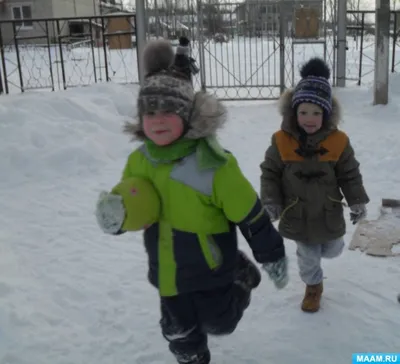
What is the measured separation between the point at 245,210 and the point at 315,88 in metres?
0.89

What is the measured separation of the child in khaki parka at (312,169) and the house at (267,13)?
23.1 ft

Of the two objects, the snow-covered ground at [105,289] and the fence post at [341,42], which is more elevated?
the fence post at [341,42]

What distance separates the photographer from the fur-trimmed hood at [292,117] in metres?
2.53

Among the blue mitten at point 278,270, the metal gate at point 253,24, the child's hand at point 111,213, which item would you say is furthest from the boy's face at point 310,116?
the metal gate at point 253,24

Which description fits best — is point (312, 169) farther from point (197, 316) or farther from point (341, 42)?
point (341, 42)

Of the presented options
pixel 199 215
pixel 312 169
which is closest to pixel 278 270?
pixel 199 215

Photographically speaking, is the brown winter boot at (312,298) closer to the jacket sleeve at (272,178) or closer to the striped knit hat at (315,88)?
the jacket sleeve at (272,178)

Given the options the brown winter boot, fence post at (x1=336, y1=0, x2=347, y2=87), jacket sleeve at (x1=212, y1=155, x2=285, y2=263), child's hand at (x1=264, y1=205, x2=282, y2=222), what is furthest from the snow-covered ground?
fence post at (x1=336, y1=0, x2=347, y2=87)

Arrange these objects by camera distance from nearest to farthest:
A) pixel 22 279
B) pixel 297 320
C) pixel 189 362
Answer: pixel 189 362 < pixel 297 320 < pixel 22 279

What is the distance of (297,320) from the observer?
2682mm

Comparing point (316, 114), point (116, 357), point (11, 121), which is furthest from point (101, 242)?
point (11, 121)

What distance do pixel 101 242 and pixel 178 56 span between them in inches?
84.0

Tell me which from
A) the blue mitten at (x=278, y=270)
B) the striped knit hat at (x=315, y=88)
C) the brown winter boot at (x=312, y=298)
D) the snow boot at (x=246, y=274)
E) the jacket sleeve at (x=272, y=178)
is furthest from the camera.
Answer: the brown winter boot at (x=312, y=298)

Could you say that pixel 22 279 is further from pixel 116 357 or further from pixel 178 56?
pixel 178 56
